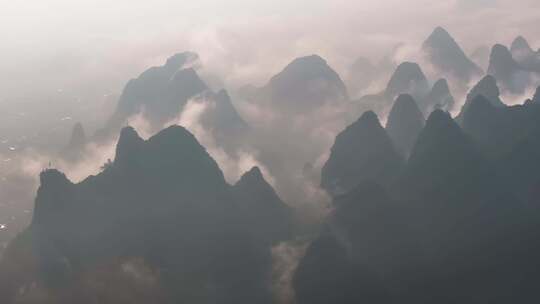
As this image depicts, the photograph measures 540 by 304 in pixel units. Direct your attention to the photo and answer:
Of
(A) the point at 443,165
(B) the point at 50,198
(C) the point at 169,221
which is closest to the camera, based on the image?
(B) the point at 50,198

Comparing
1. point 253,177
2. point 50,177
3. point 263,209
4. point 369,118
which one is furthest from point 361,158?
point 50,177

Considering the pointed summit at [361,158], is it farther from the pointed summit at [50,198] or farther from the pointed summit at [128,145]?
the pointed summit at [50,198]

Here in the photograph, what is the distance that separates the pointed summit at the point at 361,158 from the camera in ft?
526

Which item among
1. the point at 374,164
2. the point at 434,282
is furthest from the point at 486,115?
the point at 434,282

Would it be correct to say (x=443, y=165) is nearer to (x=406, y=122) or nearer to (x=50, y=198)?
(x=406, y=122)

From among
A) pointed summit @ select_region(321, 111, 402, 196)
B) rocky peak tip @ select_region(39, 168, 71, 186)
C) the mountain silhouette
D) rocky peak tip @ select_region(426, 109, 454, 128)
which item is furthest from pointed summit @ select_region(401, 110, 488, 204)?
rocky peak tip @ select_region(39, 168, 71, 186)

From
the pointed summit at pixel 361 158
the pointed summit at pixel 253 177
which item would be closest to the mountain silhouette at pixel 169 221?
the pointed summit at pixel 253 177

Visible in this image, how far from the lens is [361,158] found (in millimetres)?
164500

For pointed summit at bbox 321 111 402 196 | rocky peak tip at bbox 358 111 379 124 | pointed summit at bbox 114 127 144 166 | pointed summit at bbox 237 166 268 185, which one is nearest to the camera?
pointed summit at bbox 114 127 144 166

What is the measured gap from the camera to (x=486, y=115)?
547 feet

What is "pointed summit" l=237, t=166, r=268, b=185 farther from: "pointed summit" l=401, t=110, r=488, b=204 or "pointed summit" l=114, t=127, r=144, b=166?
"pointed summit" l=401, t=110, r=488, b=204

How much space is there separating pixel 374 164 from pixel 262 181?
36.3m

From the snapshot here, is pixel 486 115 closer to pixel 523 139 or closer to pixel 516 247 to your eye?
pixel 523 139

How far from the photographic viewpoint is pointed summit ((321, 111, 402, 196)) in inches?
6314
